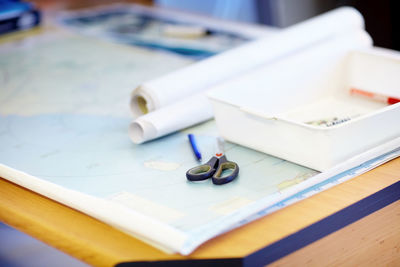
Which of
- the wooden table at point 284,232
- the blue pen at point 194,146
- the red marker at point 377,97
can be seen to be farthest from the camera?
the red marker at point 377,97

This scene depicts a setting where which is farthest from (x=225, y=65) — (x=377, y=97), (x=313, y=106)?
(x=377, y=97)

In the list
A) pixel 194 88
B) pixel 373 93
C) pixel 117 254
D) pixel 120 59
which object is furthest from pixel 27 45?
pixel 117 254

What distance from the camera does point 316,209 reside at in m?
0.79

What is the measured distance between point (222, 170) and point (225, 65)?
1.23ft

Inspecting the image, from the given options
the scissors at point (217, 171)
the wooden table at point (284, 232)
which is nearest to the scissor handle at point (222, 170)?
the scissors at point (217, 171)

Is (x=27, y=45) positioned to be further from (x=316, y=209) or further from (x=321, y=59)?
(x=316, y=209)

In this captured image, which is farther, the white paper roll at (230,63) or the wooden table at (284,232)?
the white paper roll at (230,63)

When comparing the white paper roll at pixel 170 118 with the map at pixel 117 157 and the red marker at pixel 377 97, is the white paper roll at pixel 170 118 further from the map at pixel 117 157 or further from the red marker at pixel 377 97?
the red marker at pixel 377 97

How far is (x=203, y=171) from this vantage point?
2.95ft

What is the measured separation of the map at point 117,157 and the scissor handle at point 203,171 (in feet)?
0.04

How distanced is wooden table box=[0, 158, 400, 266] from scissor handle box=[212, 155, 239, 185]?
0.11 meters

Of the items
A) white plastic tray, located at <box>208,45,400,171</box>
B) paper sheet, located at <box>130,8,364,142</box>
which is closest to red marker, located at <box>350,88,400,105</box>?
white plastic tray, located at <box>208,45,400,171</box>

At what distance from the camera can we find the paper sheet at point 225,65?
113 centimetres

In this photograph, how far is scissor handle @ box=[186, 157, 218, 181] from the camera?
0.88 m
